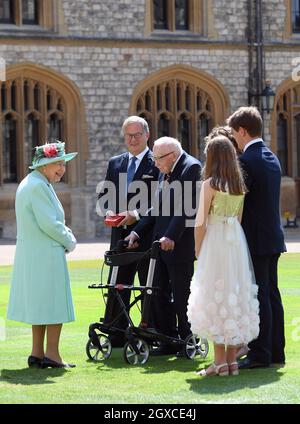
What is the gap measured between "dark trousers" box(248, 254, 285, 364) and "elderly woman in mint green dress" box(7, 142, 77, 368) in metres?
1.37

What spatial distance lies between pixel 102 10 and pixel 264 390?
20045mm

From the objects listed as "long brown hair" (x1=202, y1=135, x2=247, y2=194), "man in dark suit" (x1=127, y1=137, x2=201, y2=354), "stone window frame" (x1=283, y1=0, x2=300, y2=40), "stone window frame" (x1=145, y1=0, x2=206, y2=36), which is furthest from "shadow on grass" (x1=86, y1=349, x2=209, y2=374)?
"stone window frame" (x1=283, y1=0, x2=300, y2=40)

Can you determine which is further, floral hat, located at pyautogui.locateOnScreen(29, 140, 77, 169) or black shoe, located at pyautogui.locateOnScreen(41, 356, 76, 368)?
floral hat, located at pyautogui.locateOnScreen(29, 140, 77, 169)

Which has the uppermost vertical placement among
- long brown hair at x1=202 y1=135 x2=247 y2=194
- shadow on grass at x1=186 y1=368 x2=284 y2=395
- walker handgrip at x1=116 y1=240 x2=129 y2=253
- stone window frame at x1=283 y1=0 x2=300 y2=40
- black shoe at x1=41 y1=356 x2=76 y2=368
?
stone window frame at x1=283 y1=0 x2=300 y2=40

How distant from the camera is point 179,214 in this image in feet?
31.0

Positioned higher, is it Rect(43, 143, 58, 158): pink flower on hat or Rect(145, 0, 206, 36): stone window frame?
Rect(145, 0, 206, 36): stone window frame

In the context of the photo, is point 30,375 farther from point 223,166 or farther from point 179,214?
point 223,166

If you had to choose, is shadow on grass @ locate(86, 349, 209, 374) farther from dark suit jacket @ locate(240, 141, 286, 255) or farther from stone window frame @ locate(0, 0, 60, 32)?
stone window frame @ locate(0, 0, 60, 32)

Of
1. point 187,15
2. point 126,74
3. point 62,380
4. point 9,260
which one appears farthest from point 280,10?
point 62,380

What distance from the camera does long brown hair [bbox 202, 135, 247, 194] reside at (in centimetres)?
854

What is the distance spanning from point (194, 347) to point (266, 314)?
34.6 inches

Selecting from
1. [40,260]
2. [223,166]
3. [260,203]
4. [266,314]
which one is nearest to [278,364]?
[266,314]

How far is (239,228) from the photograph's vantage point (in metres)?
8.75

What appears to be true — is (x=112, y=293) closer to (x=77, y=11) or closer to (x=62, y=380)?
(x=62, y=380)
